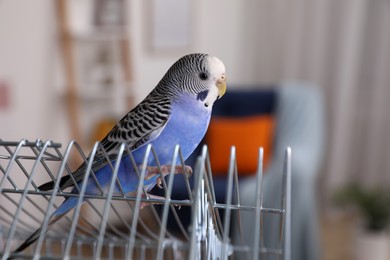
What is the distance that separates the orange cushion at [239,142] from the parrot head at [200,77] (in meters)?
2.17

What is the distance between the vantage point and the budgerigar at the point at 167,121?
561mm

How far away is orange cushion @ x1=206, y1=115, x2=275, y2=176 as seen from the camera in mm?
2752

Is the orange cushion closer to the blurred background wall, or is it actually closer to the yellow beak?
the blurred background wall

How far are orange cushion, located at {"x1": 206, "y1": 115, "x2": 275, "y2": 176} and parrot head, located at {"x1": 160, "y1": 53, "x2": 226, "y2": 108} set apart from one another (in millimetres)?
2173

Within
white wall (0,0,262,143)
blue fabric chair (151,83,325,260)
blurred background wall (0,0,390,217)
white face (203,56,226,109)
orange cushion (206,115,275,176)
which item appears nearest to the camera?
white face (203,56,226,109)

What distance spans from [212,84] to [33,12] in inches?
84.0

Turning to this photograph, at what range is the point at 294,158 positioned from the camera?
2.39 m

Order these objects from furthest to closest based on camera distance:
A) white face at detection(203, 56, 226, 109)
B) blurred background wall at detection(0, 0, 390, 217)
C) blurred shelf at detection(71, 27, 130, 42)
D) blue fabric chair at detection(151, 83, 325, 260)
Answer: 1. blurred background wall at detection(0, 0, 390, 217)
2. blurred shelf at detection(71, 27, 130, 42)
3. blue fabric chair at detection(151, 83, 325, 260)
4. white face at detection(203, 56, 226, 109)

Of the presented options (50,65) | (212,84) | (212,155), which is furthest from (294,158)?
(212,84)

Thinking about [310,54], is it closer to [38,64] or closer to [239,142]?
[239,142]

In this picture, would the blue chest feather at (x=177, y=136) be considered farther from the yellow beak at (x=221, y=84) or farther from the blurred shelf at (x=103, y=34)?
the blurred shelf at (x=103, y=34)

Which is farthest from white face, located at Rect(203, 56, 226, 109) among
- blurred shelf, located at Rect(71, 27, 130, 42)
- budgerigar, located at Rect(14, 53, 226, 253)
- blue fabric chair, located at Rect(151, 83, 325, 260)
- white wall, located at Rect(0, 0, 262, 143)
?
blurred shelf, located at Rect(71, 27, 130, 42)

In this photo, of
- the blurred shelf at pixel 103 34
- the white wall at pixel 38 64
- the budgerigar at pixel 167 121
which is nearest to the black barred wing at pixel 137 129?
the budgerigar at pixel 167 121

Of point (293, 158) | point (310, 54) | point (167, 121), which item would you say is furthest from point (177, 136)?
point (310, 54)
